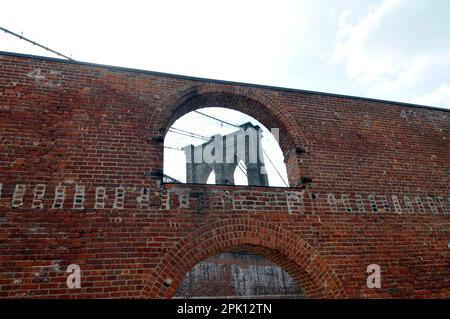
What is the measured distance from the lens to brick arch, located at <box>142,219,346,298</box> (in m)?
4.23

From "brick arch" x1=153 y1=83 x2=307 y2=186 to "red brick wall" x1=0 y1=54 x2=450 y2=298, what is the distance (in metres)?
0.03

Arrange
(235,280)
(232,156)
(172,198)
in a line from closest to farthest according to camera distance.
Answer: (172,198), (235,280), (232,156)

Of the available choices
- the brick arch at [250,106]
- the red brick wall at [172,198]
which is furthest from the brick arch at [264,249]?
the brick arch at [250,106]

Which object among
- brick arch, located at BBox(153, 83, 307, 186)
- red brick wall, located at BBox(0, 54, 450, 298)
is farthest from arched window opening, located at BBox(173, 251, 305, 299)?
brick arch, located at BBox(153, 83, 307, 186)

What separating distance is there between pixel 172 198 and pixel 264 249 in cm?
163

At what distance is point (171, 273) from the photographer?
4051 mm

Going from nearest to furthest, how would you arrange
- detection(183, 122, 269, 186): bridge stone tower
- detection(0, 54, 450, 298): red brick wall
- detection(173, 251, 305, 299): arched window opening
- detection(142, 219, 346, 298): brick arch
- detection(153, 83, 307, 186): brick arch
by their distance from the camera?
1. detection(0, 54, 450, 298): red brick wall
2. detection(142, 219, 346, 298): brick arch
3. detection(153, 83, 307, 186): brick arch
4. detection(173, 251, 305, 299): arched window opening
5. detection(183, 122, 269, 186): bridge stone tower

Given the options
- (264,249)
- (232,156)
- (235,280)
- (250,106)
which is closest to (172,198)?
(264,249)

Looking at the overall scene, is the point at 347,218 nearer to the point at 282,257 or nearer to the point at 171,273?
the point at 282,257

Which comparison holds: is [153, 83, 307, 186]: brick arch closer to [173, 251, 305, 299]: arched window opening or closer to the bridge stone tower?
[173, 251, 305, 299]: arched window opening

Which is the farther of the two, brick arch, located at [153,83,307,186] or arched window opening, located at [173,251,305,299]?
arched window opening, located at [173,251,305,299]

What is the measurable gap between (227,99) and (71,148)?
2.90m

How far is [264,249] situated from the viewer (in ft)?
15.1

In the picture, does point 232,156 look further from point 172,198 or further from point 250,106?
point 172,198
